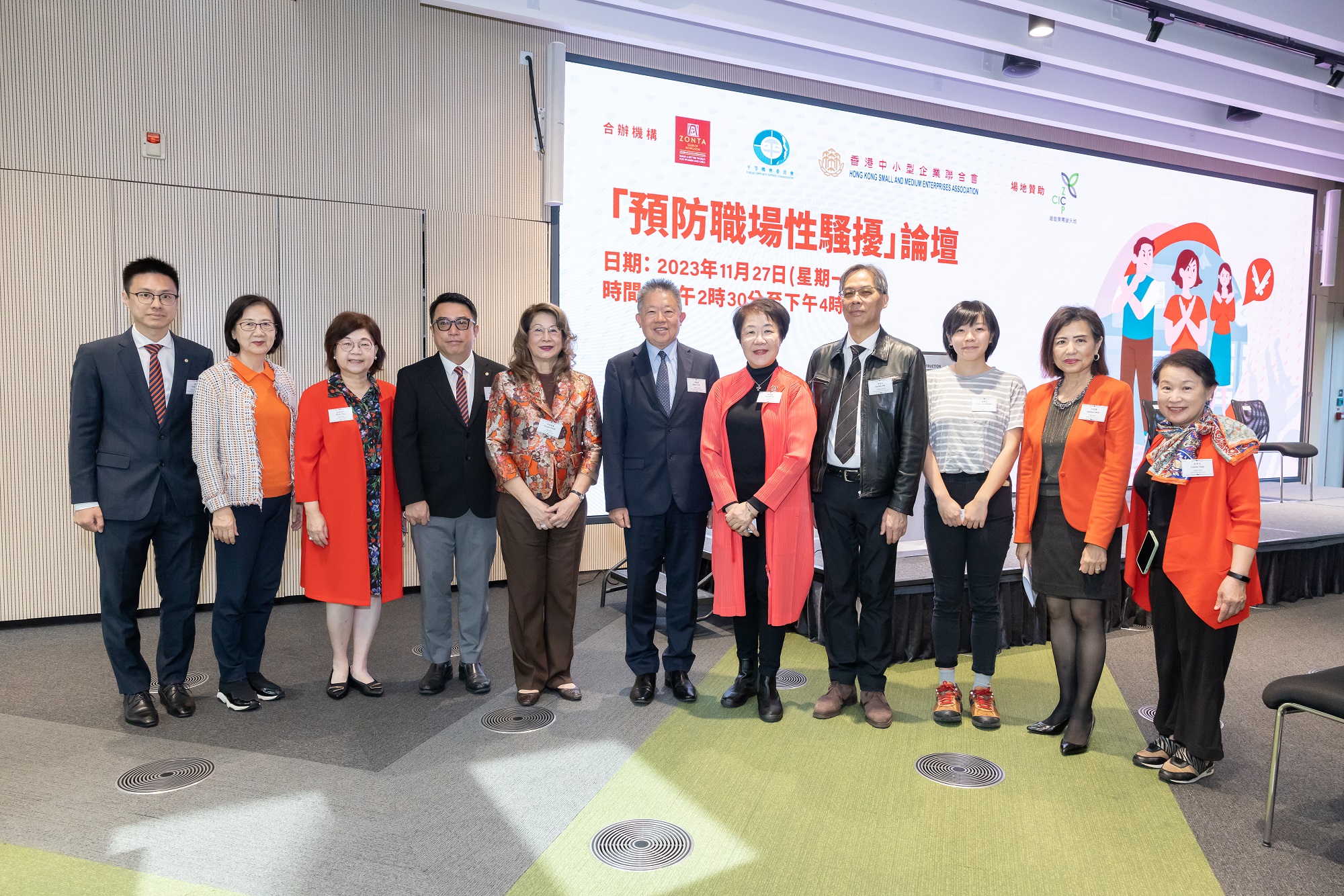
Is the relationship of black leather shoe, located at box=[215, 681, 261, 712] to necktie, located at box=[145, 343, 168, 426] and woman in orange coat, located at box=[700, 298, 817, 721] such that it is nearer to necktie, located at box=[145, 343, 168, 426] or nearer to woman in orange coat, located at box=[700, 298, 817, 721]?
necktie, located at box=[145, 343, 168, 426]

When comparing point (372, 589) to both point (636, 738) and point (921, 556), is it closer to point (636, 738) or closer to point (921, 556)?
point (636, 738)

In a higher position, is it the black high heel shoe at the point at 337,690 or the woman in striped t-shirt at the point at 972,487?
the woman in striped t-shirt at the point at 972,487

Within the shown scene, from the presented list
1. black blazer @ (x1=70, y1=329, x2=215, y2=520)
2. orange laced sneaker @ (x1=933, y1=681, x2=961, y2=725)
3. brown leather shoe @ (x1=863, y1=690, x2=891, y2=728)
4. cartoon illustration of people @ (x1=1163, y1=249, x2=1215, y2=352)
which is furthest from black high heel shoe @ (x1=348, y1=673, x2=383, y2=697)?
cartoon illustration of people @ (x1=1163, y1=249, x2=1215, y2=352)

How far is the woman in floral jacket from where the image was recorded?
2.82 metres

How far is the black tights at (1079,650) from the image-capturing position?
249 centimetres

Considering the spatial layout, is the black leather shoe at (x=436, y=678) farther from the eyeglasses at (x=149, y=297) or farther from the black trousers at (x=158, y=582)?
the eyeglasses at (x=149, y=297)

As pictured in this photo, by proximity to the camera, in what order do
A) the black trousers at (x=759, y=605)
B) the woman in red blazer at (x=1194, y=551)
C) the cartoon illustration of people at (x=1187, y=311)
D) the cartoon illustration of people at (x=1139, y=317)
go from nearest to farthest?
the woman in red blazer at (x=1194, y=551), the black trousers at (x=759, y=605), the cartoon illustration of people at (x=1139, y=317), the cartoon illustration of people at (x=1187, y=311)

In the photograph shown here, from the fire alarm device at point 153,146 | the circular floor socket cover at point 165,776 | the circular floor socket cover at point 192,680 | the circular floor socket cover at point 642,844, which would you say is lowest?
the circular floor socket cover at point 192,680

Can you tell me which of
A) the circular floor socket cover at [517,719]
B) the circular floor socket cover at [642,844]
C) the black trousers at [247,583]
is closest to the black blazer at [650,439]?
the circular floor socket cover at [517,719]

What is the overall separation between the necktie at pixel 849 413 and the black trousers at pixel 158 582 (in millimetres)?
2395

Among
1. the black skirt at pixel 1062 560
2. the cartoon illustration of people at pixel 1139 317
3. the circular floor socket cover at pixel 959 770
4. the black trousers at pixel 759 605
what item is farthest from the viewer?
the cartoon illustration of people at pixel 1139 317

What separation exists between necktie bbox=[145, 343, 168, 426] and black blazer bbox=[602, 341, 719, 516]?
1600 mm

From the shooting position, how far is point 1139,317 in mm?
6574

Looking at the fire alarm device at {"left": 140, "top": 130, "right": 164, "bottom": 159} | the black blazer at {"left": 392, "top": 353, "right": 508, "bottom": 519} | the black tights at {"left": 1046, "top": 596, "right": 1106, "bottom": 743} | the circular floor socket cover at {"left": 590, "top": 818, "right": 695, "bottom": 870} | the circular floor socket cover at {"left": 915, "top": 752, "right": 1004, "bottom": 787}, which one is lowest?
the circular floor socket cover at {"left": 915, "top": 752, "right": 1004, "bottom": 787}
